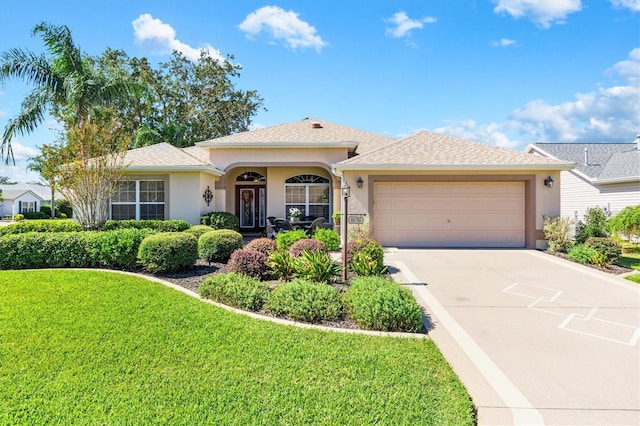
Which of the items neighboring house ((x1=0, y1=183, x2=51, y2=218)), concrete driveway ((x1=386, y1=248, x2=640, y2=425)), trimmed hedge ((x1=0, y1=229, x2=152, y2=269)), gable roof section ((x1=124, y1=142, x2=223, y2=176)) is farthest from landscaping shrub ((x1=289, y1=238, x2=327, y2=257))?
neighboring house ((x1=0, y1=183, x2=51, y2=218))

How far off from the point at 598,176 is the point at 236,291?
22.7 meters

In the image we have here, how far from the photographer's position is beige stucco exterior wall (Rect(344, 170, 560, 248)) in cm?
Answer: 1318

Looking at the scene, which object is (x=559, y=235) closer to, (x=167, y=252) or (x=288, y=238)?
(x=288, y=238)

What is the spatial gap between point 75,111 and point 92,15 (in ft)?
15.8

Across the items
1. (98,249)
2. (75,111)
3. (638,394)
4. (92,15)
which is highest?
(92,15)

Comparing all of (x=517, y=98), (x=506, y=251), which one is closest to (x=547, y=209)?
(x=506, y=251)

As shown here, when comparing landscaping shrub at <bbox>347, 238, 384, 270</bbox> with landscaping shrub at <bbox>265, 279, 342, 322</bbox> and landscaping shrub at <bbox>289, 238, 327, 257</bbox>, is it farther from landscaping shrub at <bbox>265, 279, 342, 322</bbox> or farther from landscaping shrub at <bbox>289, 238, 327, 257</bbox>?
landscaping shrub at <bbox>265, 279, 342, 322</bbox>

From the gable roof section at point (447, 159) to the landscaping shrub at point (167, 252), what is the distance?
22.0ft

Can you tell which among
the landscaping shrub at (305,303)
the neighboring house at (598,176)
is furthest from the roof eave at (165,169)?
the neighboring house at (598,176)

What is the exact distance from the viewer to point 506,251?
12672 mm

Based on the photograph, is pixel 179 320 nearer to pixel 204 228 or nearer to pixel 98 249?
pixel 98 249

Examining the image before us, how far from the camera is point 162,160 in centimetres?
1541

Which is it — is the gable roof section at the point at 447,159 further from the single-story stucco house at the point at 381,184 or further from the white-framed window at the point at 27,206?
the white-framed window at the point at 27,206

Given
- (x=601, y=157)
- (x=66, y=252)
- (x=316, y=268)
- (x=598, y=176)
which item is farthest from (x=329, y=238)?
(x=601, y=157)
